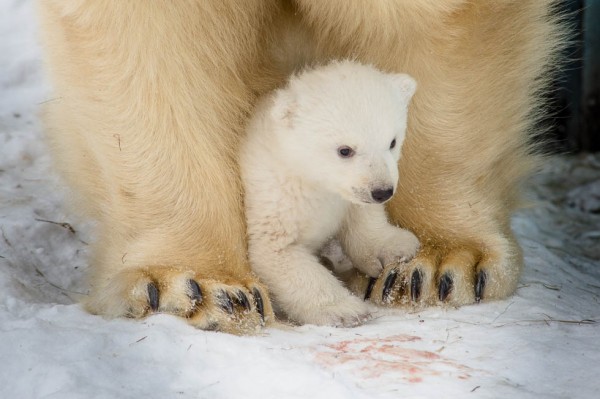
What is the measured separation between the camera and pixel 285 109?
2787 mm

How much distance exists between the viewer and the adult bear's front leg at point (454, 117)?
3020 millimetres

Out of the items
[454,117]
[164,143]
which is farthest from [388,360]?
[454,117]

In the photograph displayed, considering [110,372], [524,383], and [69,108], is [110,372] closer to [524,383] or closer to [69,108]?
[524,383]

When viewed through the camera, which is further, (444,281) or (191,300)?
(444,281)

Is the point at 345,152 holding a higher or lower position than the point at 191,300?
higher

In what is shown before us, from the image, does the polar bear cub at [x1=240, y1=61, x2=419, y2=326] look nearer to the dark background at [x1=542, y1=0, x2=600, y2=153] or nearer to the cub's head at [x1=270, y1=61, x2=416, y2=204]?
the cub's head at [x1=270, y1=61, x2=416, y2=204]

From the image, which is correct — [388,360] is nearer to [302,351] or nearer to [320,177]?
[302,351]

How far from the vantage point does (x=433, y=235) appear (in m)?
3.21

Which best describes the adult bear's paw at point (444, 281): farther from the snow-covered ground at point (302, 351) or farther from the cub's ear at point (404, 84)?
the cub's ear at point (404, 84)

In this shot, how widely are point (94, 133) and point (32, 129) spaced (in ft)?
4.83

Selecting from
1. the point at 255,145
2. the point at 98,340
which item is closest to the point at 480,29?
the point at 255,145

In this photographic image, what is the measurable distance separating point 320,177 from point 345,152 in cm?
12

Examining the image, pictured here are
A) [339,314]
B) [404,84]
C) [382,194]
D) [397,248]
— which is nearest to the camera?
[382,194]

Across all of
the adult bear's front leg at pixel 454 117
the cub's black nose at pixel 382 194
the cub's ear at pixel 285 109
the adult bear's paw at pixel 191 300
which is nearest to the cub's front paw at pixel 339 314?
the adult bear's paw at pixel 191 300
